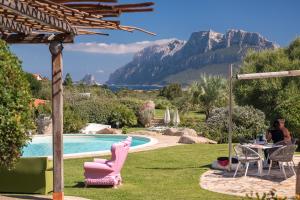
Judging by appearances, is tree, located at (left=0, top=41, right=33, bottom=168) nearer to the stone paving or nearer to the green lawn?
the green lawn

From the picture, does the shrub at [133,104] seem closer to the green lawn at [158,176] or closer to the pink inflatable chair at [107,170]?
the green lawn at [158,176]

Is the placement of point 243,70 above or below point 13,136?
above

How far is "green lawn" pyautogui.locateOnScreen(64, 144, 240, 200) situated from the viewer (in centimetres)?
882

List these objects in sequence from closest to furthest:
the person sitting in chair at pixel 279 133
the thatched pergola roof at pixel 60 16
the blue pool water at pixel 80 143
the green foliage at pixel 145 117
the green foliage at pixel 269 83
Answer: the thatched pergola roof at pixel 60 16, the person sitting in chair at pixel 279 133, the blue pool water at pixel 80 143, the green foliage at pixel 269 83, the green foliage at pixel 145 117

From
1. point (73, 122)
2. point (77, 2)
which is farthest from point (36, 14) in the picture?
point (73, 122)

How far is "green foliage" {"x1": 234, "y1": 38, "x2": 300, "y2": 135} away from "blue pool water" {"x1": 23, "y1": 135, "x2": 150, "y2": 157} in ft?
20.8

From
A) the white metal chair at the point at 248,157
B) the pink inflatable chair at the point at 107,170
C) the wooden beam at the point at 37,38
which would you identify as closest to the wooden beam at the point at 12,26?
the wooden beam at the point at 37,38

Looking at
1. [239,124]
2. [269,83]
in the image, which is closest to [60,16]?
[239,124]

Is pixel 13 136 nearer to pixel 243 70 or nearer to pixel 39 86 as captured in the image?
pixel 243 70

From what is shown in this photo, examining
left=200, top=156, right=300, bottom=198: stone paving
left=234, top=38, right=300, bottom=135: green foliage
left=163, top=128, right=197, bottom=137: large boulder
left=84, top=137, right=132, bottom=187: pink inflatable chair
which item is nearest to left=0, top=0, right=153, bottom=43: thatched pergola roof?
left=84, top=137, right=132, bottom=187: pink inflatable chair

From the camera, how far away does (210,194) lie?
8.91m

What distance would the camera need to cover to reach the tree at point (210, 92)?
2656 cm

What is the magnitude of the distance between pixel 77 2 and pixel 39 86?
29754mm

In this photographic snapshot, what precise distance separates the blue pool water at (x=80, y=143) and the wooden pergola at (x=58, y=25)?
10.7 metres
